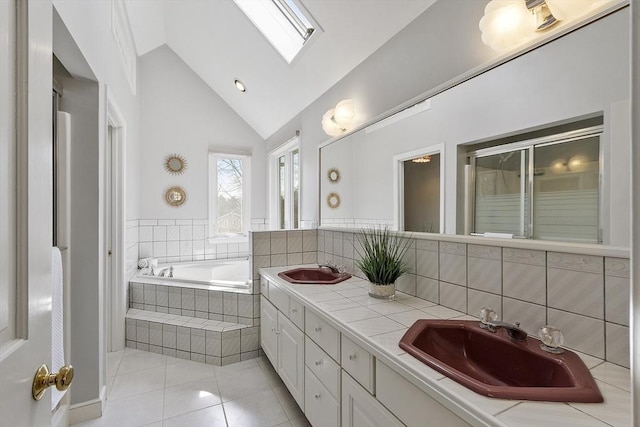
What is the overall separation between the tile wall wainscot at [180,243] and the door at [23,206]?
3367 millimetres

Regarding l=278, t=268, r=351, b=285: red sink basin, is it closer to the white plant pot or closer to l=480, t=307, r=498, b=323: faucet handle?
the white plant pot

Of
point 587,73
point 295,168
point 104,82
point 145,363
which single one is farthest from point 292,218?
point 587,73

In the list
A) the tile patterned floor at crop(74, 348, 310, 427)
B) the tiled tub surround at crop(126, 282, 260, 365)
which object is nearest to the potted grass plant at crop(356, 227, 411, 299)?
the tile patterned floor at crop(74, 348, 310, 427)

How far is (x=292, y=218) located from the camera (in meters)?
3.81

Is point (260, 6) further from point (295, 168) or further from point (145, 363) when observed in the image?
point (145, 363)

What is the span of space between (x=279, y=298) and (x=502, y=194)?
1.43m

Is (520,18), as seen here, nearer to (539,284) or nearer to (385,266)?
(539,284)

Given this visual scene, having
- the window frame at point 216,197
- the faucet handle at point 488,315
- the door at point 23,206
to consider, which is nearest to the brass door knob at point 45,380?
the door at point 23,206

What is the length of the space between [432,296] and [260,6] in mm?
2702

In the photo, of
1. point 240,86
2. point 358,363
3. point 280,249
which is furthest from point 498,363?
point 240,86

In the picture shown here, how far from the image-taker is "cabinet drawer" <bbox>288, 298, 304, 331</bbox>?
1.72m

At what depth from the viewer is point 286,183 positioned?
405 cm

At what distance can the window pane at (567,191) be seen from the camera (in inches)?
39.0

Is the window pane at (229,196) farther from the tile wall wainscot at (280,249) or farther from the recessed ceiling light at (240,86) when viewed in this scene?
the tile wall wainscot at (280,249)
